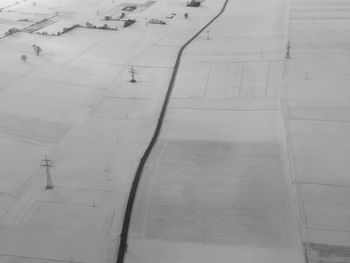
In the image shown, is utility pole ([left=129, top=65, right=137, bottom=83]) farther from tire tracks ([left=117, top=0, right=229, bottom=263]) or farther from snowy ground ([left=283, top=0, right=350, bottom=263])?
snowy ground ([left=283, top=0, right=350, bottom=263])

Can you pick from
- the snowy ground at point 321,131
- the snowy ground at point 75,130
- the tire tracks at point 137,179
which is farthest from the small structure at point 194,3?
the tire tracks at point 137,179

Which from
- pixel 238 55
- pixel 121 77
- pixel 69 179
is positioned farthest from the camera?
pixel 238 55

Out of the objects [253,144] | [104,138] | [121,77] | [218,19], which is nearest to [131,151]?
[104,138]

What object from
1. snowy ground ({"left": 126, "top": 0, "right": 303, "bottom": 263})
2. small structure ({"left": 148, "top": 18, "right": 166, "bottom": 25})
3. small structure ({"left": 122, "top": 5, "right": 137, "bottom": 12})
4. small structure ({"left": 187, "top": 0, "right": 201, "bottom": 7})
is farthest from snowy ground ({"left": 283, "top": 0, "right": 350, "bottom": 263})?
small structure ({"left": 122, "top": 5, "right": 137, "bottom": 12})

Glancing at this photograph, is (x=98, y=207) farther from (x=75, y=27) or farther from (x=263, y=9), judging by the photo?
(x=263, y=9)

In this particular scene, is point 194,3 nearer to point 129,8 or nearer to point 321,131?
point 129,8

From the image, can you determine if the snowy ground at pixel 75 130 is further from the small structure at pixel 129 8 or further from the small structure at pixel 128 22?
the small structure at pixel 129 8
